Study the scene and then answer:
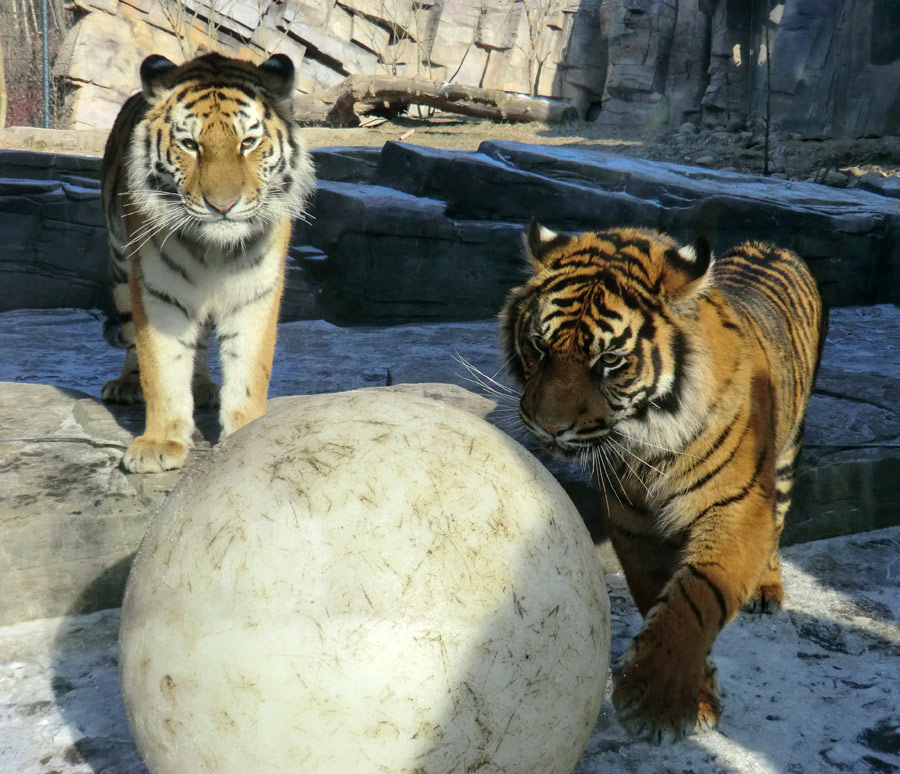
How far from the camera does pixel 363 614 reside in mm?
1835

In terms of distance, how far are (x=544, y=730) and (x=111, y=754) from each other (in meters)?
1.23

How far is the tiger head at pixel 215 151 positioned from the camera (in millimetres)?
3639

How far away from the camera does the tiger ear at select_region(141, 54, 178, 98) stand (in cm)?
383

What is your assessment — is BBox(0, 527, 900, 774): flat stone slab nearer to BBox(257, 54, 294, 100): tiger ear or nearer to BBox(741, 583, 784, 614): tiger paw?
BBox(741, 583, 784, 614): tiger paw

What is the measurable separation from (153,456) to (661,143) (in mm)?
11895

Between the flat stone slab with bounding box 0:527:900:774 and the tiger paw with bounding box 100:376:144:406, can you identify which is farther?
the tiger paw with bounding box 100:376:144:406

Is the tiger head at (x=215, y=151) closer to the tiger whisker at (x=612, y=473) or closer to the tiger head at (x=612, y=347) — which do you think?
the tiger head at (x=612, y=347)

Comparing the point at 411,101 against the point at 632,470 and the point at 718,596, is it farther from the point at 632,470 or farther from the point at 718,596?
the point at 718,596

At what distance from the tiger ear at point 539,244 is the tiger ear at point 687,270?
0.38 metres

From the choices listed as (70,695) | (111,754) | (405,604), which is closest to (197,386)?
(70,695)

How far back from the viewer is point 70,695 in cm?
277

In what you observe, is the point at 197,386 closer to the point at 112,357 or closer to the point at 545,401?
the point at 112,357

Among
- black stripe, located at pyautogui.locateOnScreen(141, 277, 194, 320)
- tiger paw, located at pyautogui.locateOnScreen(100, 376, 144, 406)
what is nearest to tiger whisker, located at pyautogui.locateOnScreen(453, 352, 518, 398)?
black stripe, located at pyautogui.locateOnScreen(141, 277, 194, 320)

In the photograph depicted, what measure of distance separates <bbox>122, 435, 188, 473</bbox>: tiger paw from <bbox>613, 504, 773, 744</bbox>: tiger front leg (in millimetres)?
1972
